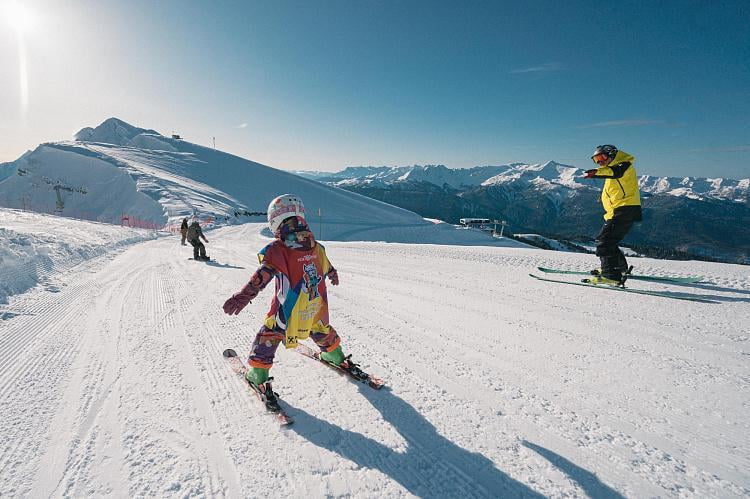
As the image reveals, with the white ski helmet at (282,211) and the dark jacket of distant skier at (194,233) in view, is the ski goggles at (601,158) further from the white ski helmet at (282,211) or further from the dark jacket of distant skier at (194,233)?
the dark jacket of distant skier at (194,233)

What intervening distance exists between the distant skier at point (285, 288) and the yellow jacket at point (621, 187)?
558cm

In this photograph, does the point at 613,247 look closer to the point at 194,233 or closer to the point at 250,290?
the point at 250,290

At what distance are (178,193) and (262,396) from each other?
57.0 m

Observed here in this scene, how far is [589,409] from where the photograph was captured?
2.74 metres

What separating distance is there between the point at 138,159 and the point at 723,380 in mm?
90191

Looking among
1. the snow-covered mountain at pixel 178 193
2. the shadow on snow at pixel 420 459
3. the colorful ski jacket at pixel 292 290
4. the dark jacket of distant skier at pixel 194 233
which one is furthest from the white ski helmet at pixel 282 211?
the snow-covered mountain at pixel 178 193

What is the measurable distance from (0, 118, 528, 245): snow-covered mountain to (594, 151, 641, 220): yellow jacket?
31.9m

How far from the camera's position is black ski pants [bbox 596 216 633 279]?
6.19 meters

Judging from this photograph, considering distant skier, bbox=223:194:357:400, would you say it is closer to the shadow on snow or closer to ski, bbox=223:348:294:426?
ski, bbox=223:348:294:426

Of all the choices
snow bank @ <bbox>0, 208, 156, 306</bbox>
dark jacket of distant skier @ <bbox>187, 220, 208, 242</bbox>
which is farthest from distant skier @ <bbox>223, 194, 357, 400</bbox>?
dark jacket of distant skier @ <bbox>187, 220, 208, 242</bbox>

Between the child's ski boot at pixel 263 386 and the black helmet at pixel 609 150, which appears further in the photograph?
the black helmet at pixel 609 150

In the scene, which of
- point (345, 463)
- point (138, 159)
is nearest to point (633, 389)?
point (345, 463)

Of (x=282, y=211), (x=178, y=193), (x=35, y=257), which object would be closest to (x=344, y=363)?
(x=282, y=211)

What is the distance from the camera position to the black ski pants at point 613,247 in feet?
20.3
